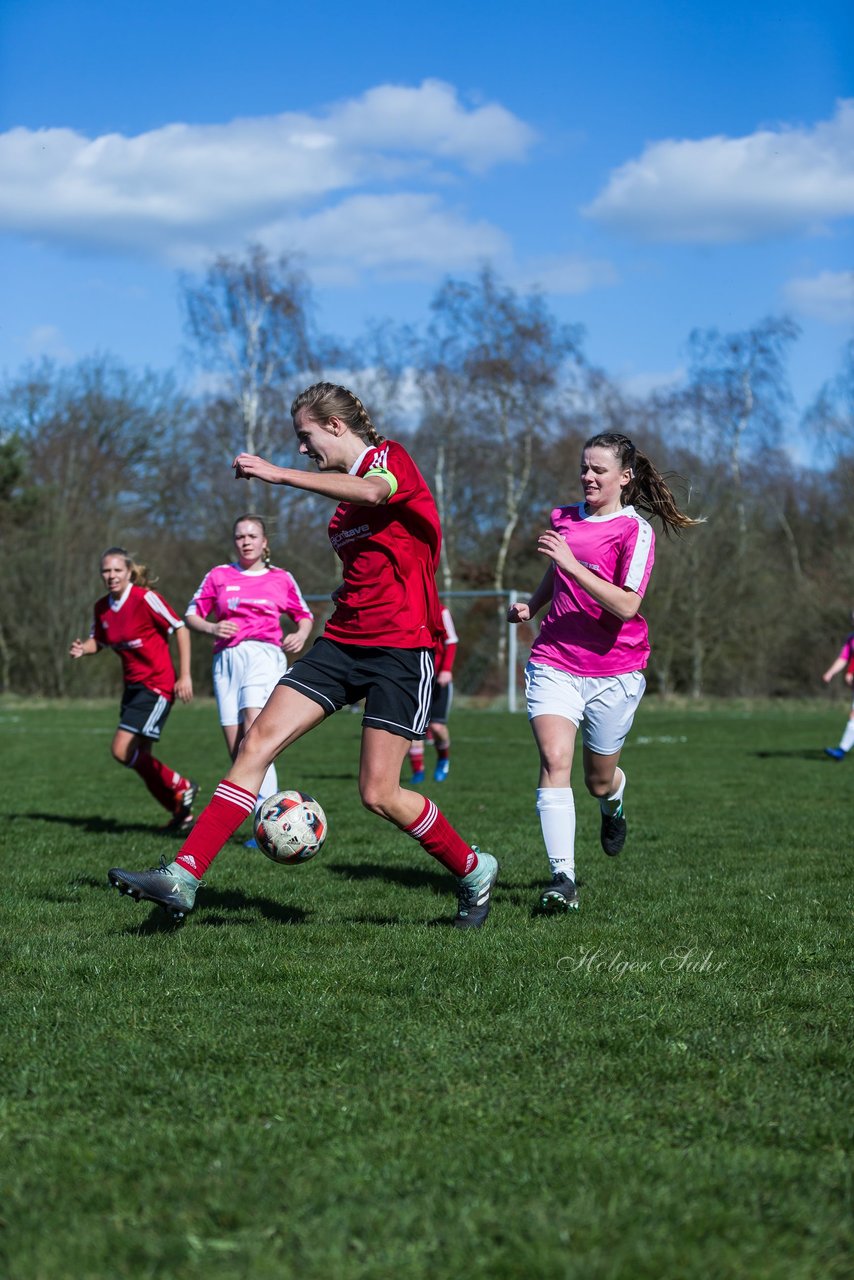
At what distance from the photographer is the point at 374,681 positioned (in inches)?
212

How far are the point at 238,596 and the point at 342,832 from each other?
70.6 inches

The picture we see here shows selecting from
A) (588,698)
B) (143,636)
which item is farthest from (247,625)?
(588,698)

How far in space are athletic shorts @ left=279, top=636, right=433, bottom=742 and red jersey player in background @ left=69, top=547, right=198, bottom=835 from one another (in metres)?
3.72

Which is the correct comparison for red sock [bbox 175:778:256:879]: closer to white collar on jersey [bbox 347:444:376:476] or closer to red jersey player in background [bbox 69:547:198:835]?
white collar on jersey [bbox 347:444:376:476]

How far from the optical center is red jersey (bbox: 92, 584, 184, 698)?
9.32 m

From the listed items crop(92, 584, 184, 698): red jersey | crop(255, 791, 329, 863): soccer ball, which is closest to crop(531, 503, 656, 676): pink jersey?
crop(255, 791, 329, 863): soccer ball

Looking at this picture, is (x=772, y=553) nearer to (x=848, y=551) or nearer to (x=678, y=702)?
(x=848, y=551)

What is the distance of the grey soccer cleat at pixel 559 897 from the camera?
5848 millimetres

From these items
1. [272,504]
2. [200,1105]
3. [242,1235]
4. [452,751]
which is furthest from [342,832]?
[272,504]

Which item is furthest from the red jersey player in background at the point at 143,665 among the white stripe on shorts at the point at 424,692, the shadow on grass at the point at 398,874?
the white stripe on shorts at the point at 424,692

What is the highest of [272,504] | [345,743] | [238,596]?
[272,504]

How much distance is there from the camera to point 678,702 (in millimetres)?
31344

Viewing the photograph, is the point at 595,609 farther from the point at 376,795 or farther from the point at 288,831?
the point at 288,831

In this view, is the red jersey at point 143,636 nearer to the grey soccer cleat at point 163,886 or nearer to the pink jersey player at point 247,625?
the pink jersey player at point 247,625
